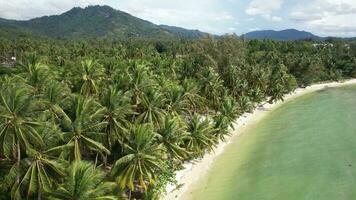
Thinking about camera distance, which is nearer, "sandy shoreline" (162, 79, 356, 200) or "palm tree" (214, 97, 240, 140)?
"sandy shoreline" (162, 79, 356, 200)

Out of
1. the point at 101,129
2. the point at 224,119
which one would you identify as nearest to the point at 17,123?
the point at 101,129

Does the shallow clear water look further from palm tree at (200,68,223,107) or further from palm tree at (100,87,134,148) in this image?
palm tree at (100,87,134,148)

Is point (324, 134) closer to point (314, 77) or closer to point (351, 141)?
point (351, 141)

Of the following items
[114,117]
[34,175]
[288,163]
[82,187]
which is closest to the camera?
[82,187]

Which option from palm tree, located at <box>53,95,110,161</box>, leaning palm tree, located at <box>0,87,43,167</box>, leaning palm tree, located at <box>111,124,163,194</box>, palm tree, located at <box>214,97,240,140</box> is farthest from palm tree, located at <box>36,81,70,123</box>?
palm tree, located at <box>214,97,240,140</box>

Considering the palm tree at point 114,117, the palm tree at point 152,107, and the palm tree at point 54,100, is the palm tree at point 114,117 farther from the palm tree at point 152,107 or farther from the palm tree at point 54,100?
the palm tree at point 152,107

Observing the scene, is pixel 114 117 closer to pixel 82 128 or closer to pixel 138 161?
pixel 82 128
